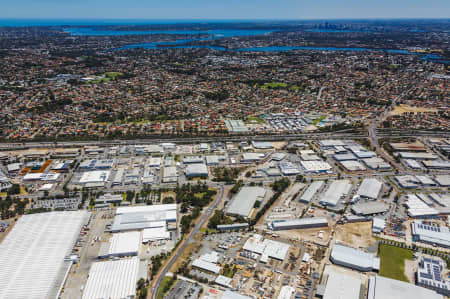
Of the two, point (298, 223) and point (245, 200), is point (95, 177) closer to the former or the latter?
point (245, 200)

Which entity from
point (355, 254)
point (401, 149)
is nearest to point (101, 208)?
point (355, 254)

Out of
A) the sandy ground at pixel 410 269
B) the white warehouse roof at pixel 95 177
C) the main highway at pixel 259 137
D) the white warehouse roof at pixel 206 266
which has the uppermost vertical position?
the main highway at pixel 259 137

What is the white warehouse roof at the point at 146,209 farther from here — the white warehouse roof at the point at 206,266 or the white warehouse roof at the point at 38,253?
the white warehouse roof at the point at 206,266

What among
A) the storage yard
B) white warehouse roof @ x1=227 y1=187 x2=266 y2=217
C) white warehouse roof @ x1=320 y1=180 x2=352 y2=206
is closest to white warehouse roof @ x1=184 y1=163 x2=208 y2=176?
the storage yard

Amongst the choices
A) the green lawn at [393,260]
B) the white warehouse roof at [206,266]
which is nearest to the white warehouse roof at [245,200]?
the white warehouse roof at [206,266]

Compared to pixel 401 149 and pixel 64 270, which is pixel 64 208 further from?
pixel 401 149

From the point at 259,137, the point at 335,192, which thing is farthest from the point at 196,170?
the point at 335,192
